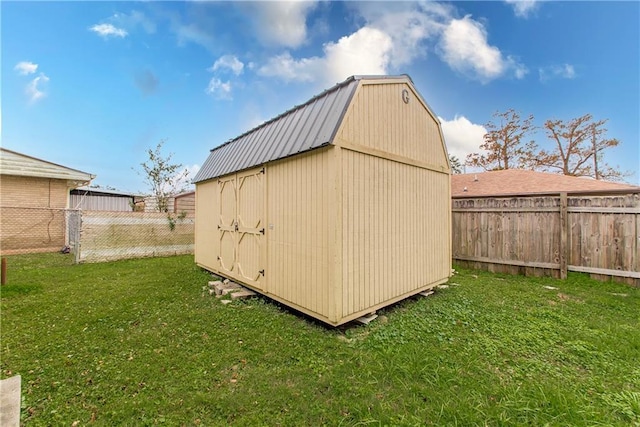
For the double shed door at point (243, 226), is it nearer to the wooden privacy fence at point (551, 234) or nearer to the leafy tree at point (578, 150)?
the wooden privacy fence at point (551, 234)

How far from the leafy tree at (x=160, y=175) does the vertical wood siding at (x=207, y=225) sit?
815 centimetres

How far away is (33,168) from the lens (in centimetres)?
938

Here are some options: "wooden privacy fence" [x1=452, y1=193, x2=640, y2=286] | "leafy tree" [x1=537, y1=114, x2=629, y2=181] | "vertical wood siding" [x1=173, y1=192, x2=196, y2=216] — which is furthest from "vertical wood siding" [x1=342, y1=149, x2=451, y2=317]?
"leafy tree" [x1=537, y1=114, x2=629, y2=181]

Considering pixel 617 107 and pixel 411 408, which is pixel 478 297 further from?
pixel 617 107

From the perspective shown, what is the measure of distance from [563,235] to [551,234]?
0.68ft

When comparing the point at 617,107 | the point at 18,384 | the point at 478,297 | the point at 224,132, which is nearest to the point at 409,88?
the point at 478,297

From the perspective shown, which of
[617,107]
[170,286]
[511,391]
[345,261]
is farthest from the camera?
[617,107]

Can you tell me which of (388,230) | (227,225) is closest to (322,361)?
(388,230)

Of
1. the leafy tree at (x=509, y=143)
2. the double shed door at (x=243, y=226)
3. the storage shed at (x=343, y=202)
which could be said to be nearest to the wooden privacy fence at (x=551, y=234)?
the storage shed at (x=343, y=202)

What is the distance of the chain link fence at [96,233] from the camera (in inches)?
298

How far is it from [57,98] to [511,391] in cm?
1267

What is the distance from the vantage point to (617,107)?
11898mm

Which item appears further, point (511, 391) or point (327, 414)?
point (511, 391)

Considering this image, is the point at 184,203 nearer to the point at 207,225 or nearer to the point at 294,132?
Answer: the point at 207,225
